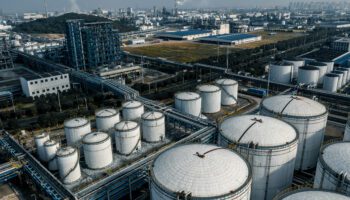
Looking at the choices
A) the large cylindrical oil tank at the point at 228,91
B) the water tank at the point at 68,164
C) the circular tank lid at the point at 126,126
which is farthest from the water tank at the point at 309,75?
the water tank at the point at 68,164

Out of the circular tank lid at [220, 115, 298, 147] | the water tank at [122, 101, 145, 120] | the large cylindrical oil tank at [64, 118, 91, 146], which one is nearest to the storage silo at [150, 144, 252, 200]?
the circular tank lid at [220, 115, 298, 147]

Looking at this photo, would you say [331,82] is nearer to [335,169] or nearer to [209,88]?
[209,88]

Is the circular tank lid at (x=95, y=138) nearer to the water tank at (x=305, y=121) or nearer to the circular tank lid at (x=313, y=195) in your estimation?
the water tank at (x=305, y=121)

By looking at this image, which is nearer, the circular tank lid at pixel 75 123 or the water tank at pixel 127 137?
the water tank at pixel 127 137

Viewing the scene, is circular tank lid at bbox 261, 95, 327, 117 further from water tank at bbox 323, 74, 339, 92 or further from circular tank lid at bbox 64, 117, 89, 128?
water tank at bbox 323, 74, 339, 92

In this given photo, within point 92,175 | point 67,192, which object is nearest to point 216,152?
point 67,192

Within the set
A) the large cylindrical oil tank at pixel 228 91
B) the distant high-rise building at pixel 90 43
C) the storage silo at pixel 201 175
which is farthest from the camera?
the distant high-rise building at pixel 90 43

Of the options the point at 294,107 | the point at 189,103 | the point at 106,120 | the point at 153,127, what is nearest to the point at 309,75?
the point at 294,107
